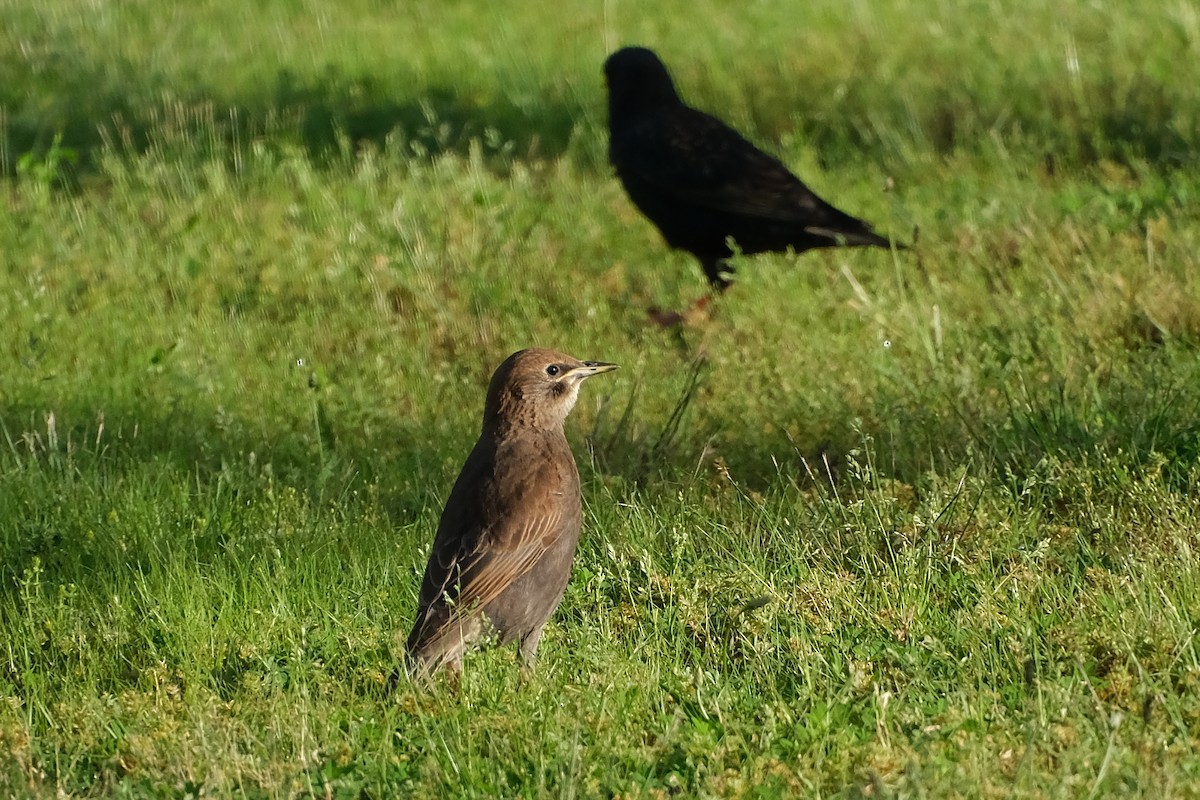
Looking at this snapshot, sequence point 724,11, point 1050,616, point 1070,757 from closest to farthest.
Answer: point 1070,757 → point 1050,616 → point 724,11

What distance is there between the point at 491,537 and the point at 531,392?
62cm

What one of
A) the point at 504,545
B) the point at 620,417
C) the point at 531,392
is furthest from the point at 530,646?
the point at 620,417

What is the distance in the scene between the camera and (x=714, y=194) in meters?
8.66

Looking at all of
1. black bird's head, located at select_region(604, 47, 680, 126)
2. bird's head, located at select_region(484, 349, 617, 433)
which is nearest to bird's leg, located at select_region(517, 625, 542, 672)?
bird's head, located at select_region(484, 349, 617, 433)

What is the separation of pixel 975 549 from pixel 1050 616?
0.51 meters

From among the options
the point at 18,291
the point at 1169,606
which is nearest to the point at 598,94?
the point at 18,291

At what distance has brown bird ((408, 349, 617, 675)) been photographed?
4.61m

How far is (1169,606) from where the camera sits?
170 inches

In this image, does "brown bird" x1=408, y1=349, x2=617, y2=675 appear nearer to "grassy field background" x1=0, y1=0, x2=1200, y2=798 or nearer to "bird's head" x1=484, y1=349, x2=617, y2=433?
"bird's head" x1=484, y1=349, x2=617, y2=433

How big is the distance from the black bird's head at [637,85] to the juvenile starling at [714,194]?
4.3 inches

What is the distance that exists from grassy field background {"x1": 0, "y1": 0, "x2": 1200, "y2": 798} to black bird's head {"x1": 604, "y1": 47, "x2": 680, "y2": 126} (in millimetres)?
699

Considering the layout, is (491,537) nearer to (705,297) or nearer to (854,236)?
(705,297)

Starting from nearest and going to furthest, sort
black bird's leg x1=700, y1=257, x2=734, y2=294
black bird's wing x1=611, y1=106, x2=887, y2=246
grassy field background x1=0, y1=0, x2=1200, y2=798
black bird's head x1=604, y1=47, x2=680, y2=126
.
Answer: grassy field background x1=0, y1=0, x2=1200, y2=798 < black bird's wing x1=611, y1=106, x2=887, y2=246 < black bird's leg x1=700, y1=257, x2=734, y2=294 < black bird's head x1=604, y1=47, x2=680, y2=126

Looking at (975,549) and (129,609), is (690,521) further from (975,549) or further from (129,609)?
(129,609)
